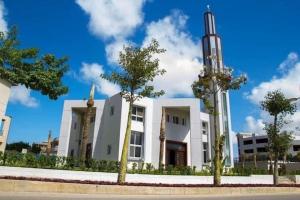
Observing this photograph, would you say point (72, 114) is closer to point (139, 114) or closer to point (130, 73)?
point (139, 114)

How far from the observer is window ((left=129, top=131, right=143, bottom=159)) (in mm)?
31692

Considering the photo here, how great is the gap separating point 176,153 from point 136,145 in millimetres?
5707

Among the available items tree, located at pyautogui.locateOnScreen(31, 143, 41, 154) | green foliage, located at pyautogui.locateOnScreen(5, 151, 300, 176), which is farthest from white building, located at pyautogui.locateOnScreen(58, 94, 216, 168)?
tree, located at pyautogui.locateOnScreen(31, 143, 41, 154)

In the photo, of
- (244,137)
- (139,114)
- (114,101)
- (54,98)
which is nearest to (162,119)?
(139,114)

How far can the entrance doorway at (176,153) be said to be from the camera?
35125mm

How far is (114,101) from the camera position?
109 ft

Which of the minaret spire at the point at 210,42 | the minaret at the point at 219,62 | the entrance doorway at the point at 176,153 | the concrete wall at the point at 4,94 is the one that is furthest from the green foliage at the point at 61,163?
the minaret spire at the point at 210,42

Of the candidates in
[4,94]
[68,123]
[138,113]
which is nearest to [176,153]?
[138,113]

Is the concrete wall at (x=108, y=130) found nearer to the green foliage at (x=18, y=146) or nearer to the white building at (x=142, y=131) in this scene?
the white building at (x=142, y=131)

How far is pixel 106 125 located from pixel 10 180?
20.0 metres

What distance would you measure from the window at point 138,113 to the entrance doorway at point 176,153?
13.4 ft

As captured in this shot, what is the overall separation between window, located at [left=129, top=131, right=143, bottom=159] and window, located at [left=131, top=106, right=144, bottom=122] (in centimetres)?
147

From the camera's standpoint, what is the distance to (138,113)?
33.6 meters

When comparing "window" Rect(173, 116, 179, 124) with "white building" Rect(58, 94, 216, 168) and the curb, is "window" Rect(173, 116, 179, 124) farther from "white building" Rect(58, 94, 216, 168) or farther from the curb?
the curb
